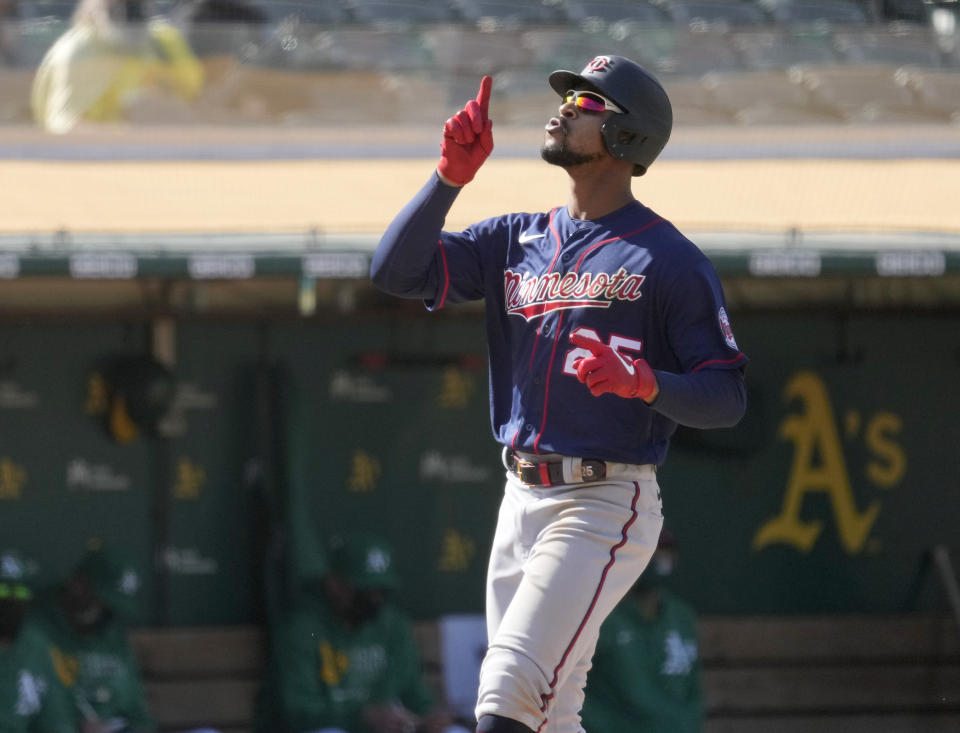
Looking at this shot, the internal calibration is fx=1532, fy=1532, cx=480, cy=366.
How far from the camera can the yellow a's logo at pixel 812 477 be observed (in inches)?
240

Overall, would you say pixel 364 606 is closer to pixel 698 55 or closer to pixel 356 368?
pixel 356 368

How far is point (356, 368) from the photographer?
595cm

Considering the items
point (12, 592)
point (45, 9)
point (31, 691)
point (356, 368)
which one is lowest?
point (31, 691)

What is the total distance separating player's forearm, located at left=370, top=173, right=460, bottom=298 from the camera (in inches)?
104

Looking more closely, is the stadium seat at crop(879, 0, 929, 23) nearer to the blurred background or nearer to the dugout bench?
the blurred background

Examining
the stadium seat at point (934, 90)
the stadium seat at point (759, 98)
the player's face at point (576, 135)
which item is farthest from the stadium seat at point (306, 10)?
the player's face at point (576, 135)

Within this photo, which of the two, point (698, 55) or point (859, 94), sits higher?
point (698, 55)

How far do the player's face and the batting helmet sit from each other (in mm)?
17

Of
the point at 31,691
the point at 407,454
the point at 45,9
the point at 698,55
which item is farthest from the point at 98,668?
the point at 698,55

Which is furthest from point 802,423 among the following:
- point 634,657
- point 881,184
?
point 634,657

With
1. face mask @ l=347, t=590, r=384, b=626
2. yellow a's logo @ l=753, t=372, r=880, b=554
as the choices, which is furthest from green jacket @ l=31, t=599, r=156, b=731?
yellow a's logo @ l=753, t=372, r=880, b=554

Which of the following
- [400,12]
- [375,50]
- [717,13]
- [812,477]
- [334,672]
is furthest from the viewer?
[717,13]

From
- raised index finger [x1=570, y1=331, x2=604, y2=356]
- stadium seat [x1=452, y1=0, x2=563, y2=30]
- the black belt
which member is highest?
stadium seat [x1=452, y1=0, x2=563, y2=30]

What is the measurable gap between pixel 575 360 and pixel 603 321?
0.13 m
